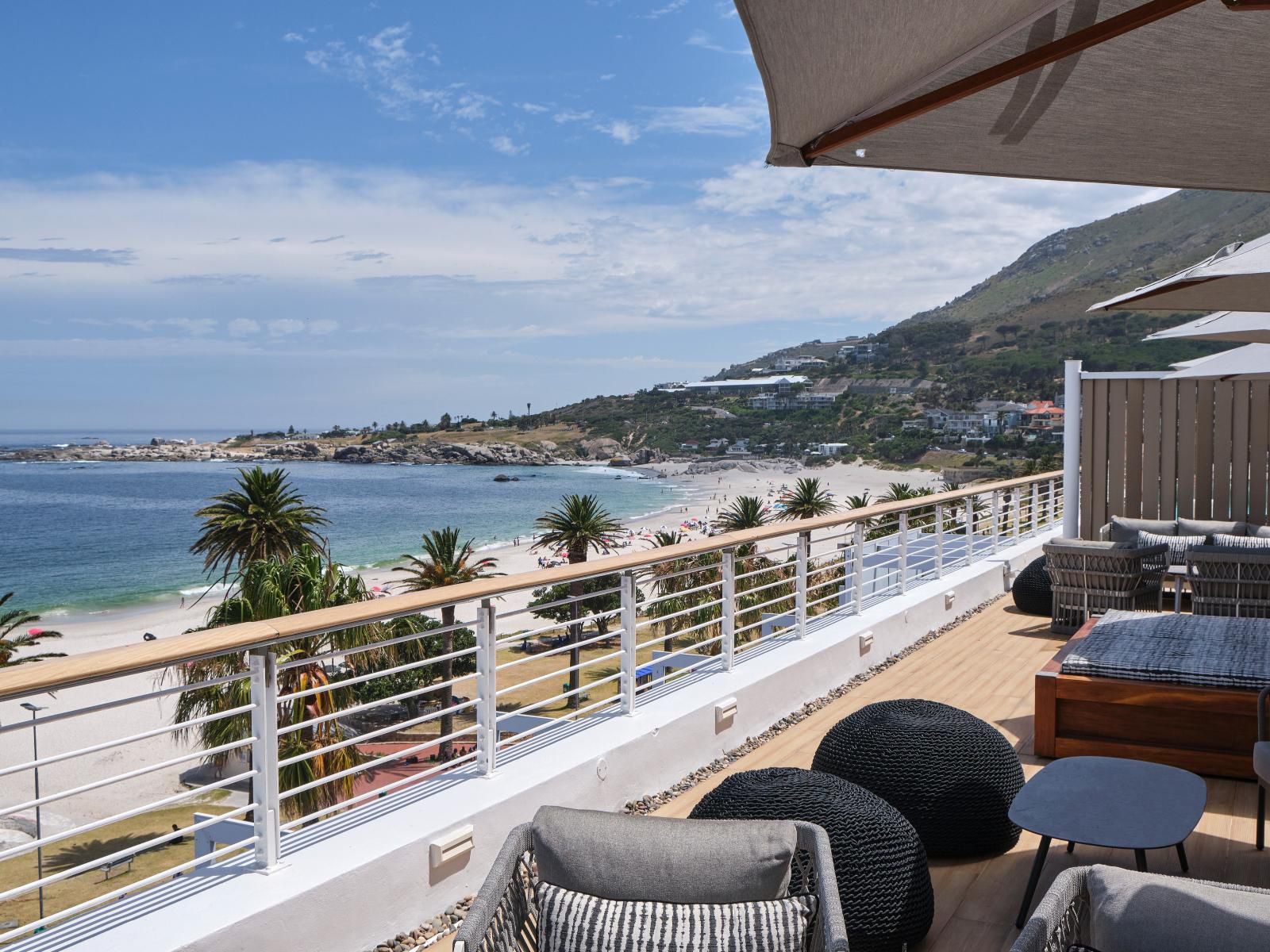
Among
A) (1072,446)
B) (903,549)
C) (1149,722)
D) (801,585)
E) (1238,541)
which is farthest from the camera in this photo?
(1072,446)

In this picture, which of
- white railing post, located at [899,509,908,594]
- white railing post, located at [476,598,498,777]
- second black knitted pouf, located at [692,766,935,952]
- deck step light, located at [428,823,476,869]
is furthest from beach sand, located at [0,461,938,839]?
white railing post, located at [899,509,908,594]

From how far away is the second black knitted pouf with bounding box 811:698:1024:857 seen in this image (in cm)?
330

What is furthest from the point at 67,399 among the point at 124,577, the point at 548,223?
the point at 124,577

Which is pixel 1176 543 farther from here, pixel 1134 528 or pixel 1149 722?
pixel 1149 722

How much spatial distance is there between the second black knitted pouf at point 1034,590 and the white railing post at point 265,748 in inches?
250

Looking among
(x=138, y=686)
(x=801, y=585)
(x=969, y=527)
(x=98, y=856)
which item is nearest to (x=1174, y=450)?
(x=969, y=527)

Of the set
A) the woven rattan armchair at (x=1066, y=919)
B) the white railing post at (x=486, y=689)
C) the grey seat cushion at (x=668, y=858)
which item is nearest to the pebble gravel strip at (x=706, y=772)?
the white railing post at (x=486, y=689)

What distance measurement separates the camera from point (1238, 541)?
276 inches

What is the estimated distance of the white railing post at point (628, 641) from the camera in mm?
4012

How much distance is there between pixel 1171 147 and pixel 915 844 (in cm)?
190

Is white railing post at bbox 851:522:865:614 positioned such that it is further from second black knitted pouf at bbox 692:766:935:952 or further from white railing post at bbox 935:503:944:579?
second black knitted pouf at bbox 692:766:935:952

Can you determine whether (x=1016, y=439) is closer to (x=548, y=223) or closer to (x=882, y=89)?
(x=882, y=89)

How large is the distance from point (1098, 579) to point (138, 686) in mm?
38373

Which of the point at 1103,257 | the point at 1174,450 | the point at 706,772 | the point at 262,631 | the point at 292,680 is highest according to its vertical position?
the point at 1103,257
